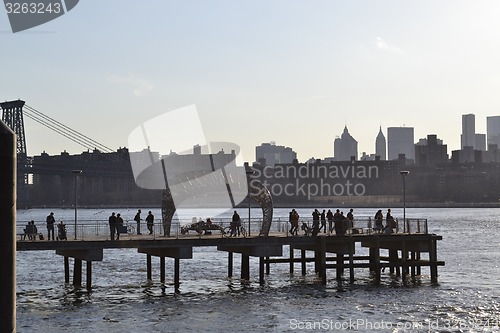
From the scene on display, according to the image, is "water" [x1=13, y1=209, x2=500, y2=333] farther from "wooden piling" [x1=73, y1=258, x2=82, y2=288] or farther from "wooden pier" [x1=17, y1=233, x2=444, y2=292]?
"wooden pier" [x1=17, y1=233, x2=444, y2=292]

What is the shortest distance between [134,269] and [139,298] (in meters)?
18.4

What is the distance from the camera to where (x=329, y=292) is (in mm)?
39531

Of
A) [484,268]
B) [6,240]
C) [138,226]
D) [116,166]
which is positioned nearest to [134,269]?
[138,226]

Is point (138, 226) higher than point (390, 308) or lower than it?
higher

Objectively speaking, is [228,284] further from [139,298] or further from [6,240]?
[6,240]

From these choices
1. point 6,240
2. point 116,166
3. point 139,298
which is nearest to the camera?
point 6,240

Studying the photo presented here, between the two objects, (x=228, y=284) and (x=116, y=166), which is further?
(x=116, y=166)

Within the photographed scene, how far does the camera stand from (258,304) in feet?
117

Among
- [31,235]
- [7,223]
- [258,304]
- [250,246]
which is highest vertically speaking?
[7,223]

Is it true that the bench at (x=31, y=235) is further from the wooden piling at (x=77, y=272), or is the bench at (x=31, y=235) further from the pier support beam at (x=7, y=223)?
the pier support beam at (x=7, y=223)

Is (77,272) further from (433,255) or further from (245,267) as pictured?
(433,255)

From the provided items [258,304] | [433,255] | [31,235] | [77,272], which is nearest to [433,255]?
[433,255]

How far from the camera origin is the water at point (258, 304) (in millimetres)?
30453

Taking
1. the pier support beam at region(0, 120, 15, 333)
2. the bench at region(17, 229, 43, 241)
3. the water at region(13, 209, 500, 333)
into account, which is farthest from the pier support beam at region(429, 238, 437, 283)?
the pier support beam at region(0, 120, 15, 333)
